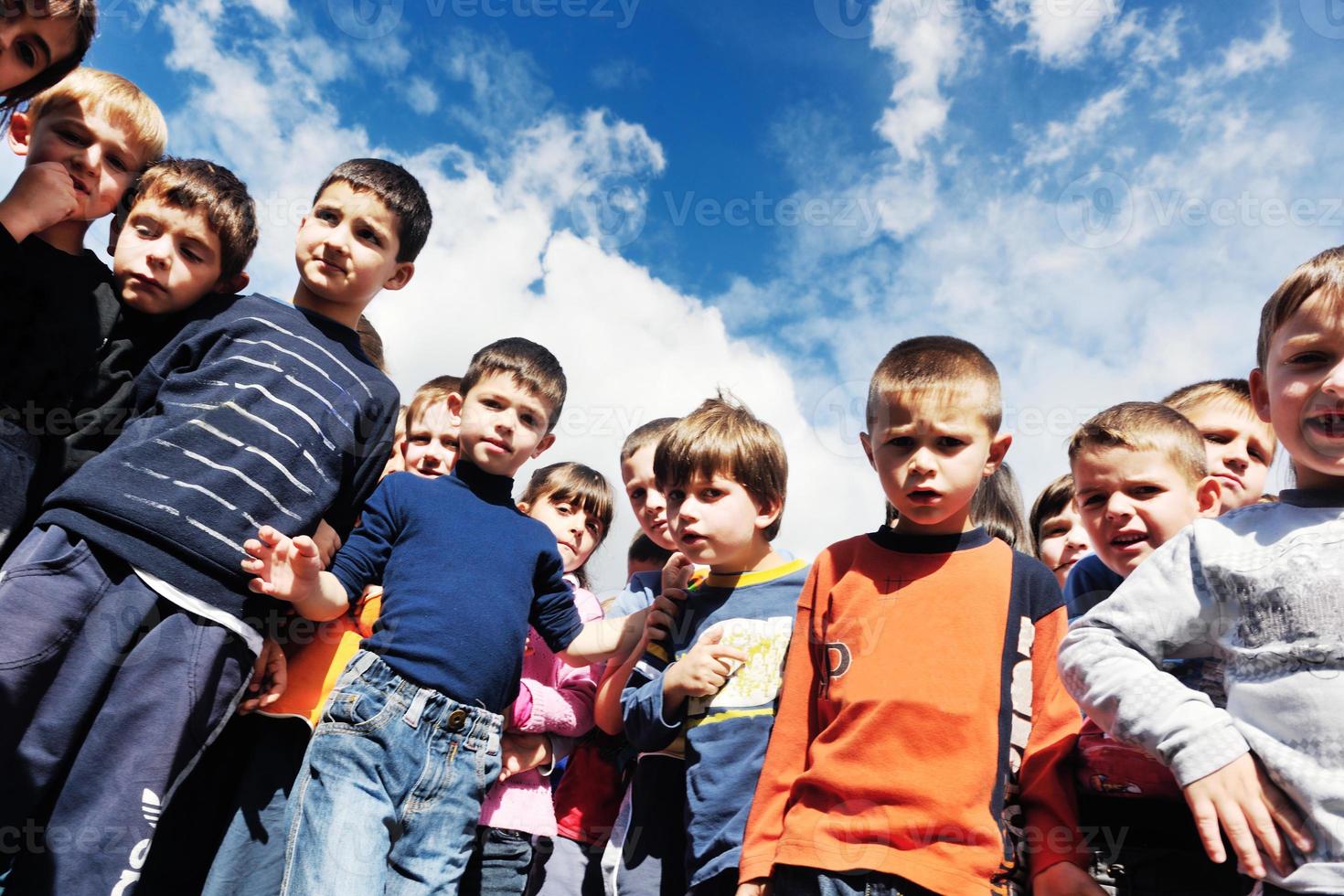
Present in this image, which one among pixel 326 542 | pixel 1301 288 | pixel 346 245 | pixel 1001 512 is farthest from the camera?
pixel 1001 512

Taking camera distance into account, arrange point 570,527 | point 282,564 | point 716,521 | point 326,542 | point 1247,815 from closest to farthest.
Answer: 1. point 1247,815
2. point 282,564
3. point 326,542
4. point 716,521
5. point 570,527

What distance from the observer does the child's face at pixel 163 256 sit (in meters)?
2.92

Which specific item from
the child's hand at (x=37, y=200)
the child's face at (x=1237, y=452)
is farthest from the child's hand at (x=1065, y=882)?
the child's hand at (x=37, y=200)

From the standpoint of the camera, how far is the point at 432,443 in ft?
13.0

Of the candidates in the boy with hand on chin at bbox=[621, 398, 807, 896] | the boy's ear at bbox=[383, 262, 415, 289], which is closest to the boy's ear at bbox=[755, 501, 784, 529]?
the boy with hand on chin at bbox=[621, 398, 807, 896]

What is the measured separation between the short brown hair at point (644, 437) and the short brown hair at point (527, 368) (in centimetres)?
73

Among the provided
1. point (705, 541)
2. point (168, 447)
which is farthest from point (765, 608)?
point (168, 447)

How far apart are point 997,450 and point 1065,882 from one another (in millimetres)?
1160

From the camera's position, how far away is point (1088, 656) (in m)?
1.93

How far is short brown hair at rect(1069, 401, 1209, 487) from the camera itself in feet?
9.36

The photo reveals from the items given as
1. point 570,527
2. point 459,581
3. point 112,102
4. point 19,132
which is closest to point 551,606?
point 459,581

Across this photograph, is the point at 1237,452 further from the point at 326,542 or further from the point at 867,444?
the point at 326,542

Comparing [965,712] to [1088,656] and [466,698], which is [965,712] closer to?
[1088,656]

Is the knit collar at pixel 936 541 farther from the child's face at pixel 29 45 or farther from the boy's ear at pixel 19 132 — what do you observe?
the boy's ear at pixel 19 132
